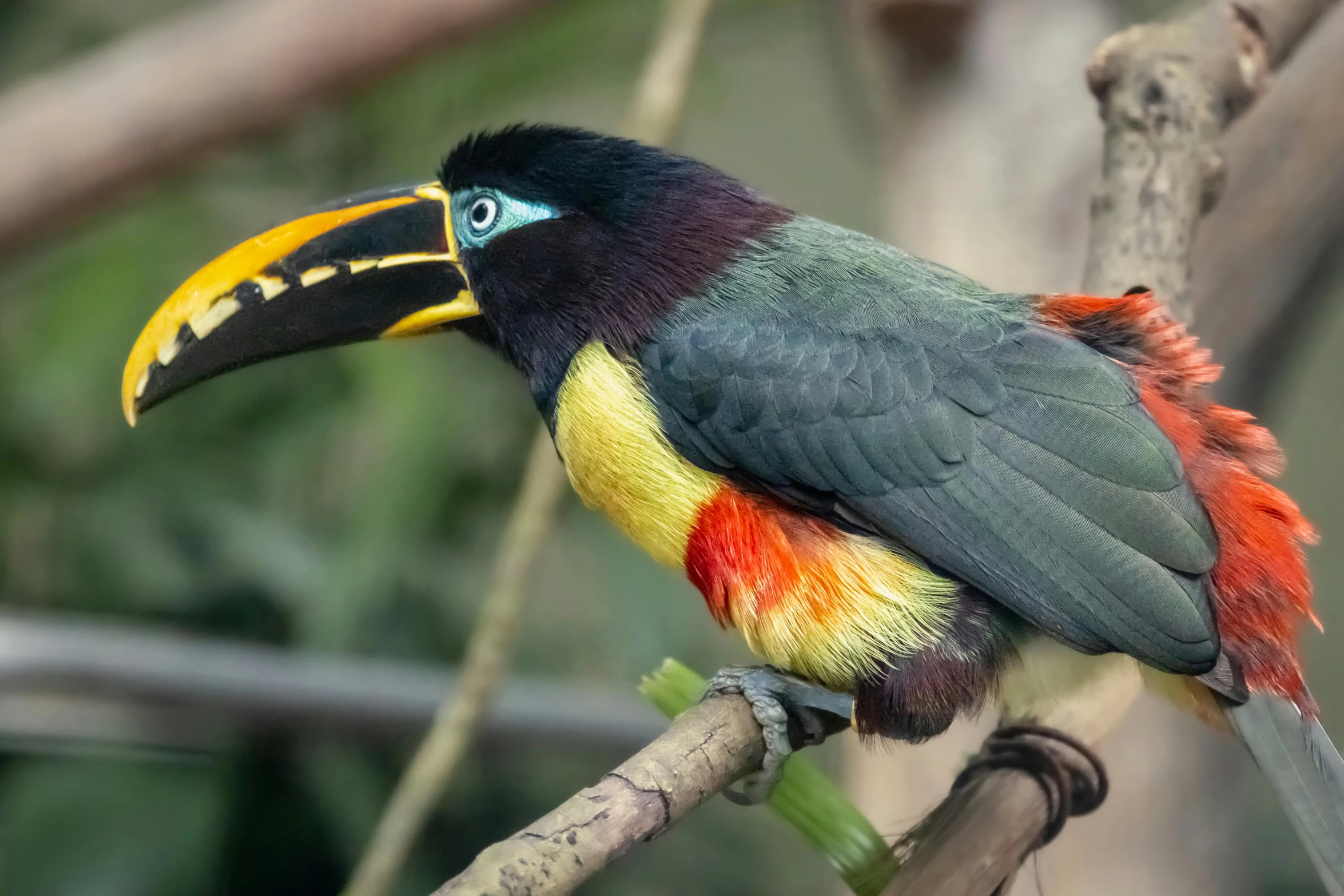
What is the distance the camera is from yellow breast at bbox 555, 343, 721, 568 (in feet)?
4.11

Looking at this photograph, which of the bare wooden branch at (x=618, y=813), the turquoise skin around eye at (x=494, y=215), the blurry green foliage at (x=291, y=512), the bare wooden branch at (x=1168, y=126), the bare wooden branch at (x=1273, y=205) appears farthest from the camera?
the blurry green foliage at (x=291, y=512)

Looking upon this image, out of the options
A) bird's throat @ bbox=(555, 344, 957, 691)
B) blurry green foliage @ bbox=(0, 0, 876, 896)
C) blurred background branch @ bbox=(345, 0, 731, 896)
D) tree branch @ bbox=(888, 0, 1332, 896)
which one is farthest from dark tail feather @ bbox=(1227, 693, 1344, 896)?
blurry green foliage @ bbox=(0, 0, 876, 896)

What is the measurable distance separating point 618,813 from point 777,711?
30 centimetres

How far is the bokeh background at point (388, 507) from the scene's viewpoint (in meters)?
1.94

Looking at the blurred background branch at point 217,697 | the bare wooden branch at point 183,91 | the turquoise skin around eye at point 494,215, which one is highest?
the bare wooden branch at point 183,91

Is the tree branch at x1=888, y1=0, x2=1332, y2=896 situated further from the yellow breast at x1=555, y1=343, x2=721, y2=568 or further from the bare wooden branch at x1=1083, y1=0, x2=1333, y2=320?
the yellow breast at x1=555, y1=343, x2=721, y2=568

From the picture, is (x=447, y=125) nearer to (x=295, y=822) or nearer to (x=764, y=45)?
(x=764, y=45)

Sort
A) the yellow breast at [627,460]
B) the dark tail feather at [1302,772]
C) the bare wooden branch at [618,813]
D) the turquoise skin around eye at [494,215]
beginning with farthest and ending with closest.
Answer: the turquoise skin around eye at [494,215], the yellow breast at [627,460], the dark tail feather at [1302,772], the bare wooden branch at [618,813]

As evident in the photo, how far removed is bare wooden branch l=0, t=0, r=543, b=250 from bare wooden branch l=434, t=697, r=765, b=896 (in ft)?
4.32

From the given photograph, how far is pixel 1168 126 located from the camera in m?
1.53

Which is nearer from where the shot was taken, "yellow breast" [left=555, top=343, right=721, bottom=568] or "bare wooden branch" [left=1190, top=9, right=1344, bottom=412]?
"yellow breast" [left=555, top=343, right=721, bottom=568]

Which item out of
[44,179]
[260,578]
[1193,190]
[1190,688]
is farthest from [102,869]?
[1193,190]

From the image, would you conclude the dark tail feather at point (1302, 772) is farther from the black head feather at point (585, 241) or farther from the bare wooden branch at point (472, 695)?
the bare wooden branch at point (472, 695)

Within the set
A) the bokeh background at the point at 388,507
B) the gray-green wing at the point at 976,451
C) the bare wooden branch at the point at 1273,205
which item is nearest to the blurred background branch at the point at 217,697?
the bokeh background at the point at 388,507
